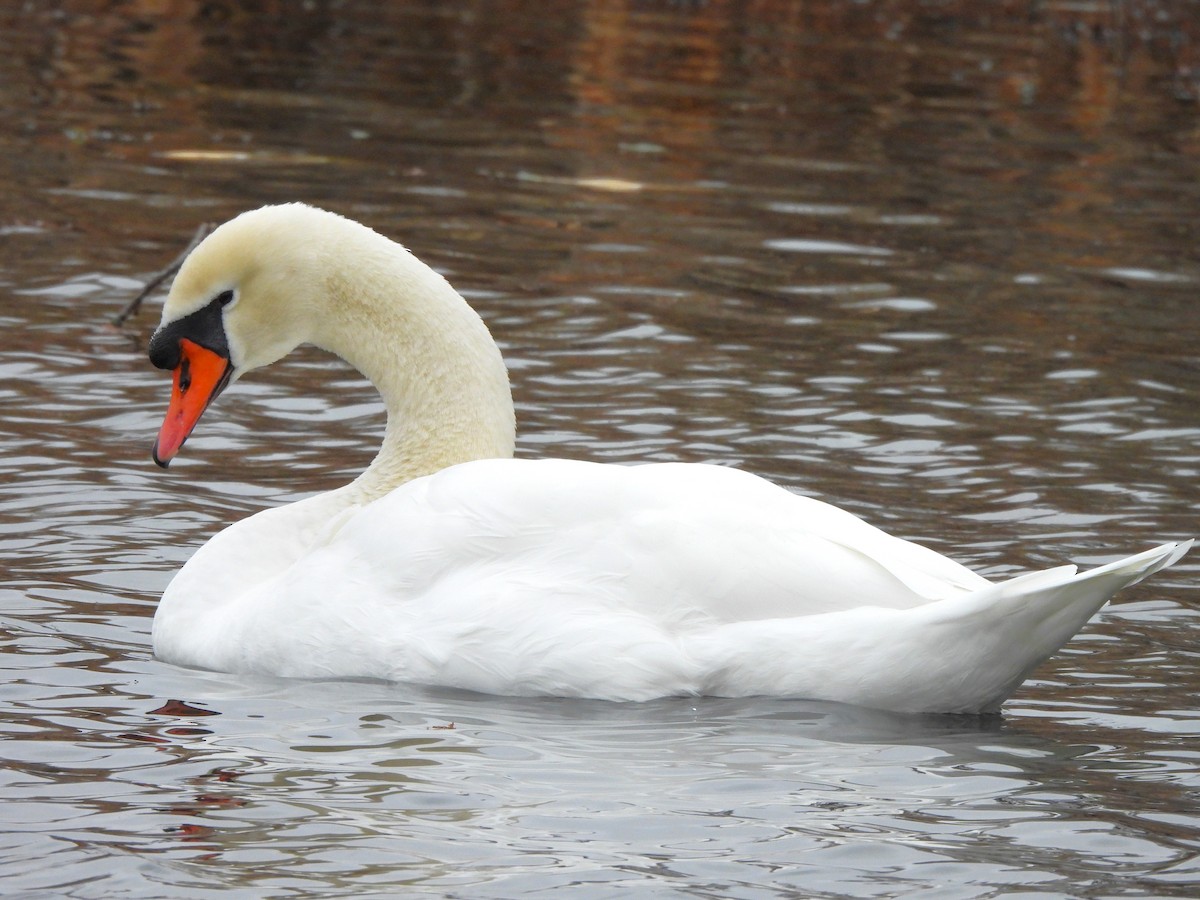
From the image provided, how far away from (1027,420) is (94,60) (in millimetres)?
12701

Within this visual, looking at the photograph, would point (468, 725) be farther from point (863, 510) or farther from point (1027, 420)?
point (1027, 420)

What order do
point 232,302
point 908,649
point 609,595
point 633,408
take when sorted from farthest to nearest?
point 633,408, point 232,302, point 609,595, point 908,649

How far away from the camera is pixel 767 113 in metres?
19.2

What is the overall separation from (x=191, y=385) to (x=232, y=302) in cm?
30

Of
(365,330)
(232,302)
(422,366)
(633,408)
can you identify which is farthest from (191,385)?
(633,408)

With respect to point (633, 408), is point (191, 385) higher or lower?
higher

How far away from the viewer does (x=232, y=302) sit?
6789 mm

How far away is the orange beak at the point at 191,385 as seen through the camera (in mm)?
6793

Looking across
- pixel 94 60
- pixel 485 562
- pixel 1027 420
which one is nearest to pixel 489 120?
pixel 94 60

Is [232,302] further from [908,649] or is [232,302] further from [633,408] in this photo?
[633,408]

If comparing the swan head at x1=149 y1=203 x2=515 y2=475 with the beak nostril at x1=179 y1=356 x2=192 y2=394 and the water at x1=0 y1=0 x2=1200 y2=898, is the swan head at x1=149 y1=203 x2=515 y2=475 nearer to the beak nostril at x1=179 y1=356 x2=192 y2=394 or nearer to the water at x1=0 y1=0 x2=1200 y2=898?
the beak nostril at x1=179 y1=356 x2=192 y2=394

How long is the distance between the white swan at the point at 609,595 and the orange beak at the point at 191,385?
228 millimetres

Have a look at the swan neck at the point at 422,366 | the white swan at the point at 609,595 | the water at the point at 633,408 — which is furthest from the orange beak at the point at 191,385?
the water at the point at 633,408

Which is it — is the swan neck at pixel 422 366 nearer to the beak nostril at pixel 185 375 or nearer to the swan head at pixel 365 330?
the swan head at pixel 365 330
